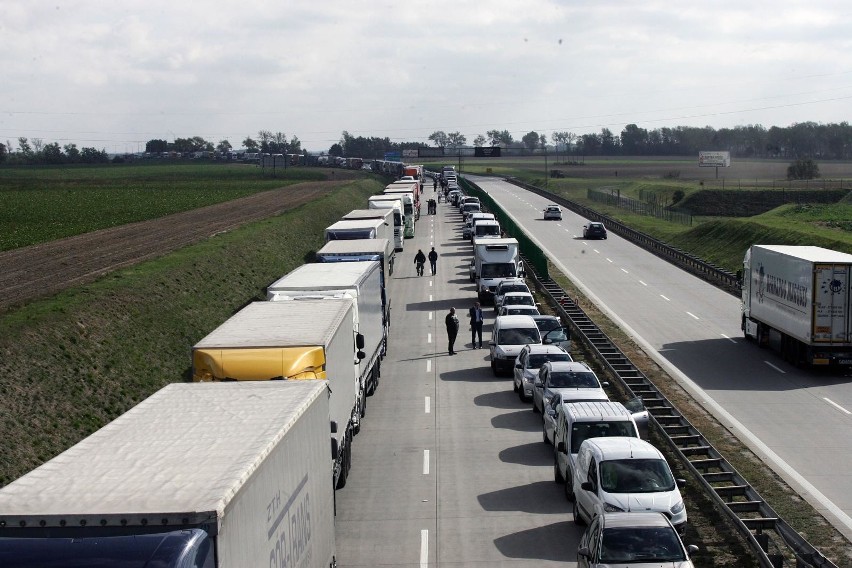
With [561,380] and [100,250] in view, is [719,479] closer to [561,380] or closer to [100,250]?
[561,380]

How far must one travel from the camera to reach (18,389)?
72.7 ft

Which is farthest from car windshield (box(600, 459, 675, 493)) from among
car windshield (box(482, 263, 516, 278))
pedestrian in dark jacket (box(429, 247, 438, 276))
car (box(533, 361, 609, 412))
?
pedestrian in dark jacket (box(429, 247, 438, 276))

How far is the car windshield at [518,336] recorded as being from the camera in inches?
1261

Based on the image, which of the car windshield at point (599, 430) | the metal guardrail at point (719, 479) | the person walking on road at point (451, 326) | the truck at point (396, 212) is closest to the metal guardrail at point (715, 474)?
the metal guardrail at point (719, 479)

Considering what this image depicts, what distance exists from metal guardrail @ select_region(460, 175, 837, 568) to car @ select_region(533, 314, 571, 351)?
0.80 metres

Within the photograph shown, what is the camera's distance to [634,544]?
44.8ft

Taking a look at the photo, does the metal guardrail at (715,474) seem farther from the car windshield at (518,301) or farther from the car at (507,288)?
the car at (507,288)

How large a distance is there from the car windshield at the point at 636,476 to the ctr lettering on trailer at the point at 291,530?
6507 mm

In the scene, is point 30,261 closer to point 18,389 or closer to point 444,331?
point 444,331

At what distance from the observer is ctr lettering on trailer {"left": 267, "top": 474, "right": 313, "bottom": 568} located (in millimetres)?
9719

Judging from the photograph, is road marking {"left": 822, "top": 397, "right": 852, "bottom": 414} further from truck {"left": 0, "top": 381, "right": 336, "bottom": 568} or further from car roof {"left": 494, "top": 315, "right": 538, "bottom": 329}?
truck {"left": 0, "top": 381, "right": 336, "bottom": 568}

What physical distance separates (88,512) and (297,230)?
199ft

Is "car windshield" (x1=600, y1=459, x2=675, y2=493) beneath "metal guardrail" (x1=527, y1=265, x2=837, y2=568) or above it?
above

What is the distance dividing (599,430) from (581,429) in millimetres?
344
